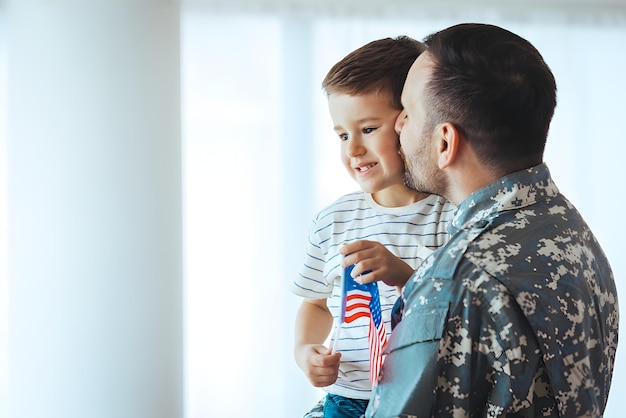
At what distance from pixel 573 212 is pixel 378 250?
345mm

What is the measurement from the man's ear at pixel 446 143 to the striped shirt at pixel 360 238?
0.36m

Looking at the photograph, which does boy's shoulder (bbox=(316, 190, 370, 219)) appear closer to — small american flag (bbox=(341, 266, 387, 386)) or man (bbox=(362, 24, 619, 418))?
small american flag (bbox=(341, 266, 387, 386))

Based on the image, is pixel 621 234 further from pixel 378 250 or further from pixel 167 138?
pixel 378 250

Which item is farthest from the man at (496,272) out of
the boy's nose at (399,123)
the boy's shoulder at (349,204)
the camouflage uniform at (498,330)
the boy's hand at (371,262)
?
the boy's shoulder at (349,204)

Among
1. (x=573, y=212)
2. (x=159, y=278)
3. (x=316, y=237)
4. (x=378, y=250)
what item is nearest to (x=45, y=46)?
(x=159, y=278)

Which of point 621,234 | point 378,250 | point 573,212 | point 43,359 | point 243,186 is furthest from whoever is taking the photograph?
point 621,234

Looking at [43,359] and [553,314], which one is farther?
[43,359]

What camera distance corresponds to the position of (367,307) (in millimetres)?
1423

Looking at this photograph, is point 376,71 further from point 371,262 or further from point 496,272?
point 496,272

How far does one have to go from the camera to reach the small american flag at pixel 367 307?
1.34 meters

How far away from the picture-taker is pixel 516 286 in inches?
41.0

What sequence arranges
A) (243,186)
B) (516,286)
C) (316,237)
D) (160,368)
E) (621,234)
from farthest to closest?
(621,234), (243,186), (160,368), (316,237), (516,286)

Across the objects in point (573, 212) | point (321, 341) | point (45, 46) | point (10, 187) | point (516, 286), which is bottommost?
point (321, 341)

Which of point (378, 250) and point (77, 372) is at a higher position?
point (378, 250)
